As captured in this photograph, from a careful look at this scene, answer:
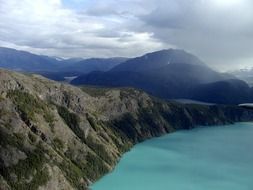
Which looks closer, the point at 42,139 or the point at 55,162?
the point at 55,162

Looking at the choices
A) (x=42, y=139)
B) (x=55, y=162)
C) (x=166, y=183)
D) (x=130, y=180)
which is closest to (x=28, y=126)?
(x=42, y=139)

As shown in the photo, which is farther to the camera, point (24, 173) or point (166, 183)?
point (166, 183)

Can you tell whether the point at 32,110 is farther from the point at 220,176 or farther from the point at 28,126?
the point at 220,176

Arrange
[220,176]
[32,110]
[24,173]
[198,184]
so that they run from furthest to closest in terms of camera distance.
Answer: [32,110], [220,176], [198,184], [24,173]

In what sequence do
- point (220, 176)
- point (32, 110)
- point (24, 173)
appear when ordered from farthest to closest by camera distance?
point (32, 110) < point (220, 176) < point (24, 173)

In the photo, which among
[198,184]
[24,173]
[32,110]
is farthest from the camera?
[32,110]

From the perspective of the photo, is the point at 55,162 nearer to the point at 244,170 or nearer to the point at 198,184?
the point at 198,184

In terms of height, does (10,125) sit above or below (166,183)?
above

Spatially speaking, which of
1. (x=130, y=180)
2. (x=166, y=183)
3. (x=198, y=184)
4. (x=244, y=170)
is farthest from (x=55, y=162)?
(x=244, y=170)

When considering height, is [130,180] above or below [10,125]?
below
